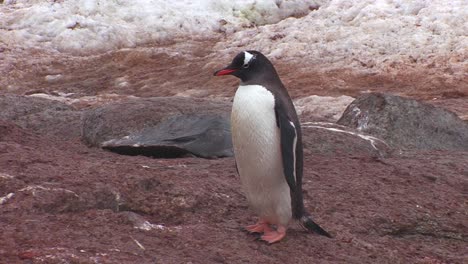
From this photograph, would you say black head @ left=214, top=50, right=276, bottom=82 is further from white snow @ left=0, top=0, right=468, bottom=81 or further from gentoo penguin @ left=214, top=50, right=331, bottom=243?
white snow @ left=0, top=0, right=468, bottom=81

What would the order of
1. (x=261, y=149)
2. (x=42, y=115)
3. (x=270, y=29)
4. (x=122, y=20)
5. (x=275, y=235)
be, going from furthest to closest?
(x=122, y=20), (x=270, y=29), (x=42, y=115), (x=261, y=149), (x=275, y=235)

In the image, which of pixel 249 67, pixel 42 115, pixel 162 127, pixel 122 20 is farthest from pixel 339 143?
pixel 122 20

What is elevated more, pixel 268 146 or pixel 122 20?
pixel 268 146

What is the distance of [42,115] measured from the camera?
9211 mm

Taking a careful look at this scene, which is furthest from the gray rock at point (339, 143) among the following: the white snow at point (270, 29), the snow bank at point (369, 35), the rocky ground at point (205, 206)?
the snow bank at point (369, 35)

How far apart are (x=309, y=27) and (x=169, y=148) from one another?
7726mm

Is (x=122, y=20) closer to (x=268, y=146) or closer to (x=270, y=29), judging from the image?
(x=270, y=29)

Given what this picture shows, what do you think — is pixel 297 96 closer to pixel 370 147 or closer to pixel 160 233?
pixel 370 147

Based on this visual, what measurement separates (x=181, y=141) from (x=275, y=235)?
97.6 inches

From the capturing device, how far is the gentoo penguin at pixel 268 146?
5199mm

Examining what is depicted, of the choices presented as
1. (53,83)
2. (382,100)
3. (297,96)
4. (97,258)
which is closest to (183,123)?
(382,100)

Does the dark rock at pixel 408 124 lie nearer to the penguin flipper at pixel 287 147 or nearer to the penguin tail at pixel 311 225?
the penguin tail at pixel 311 225

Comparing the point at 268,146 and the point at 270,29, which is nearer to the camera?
the point at 268,146

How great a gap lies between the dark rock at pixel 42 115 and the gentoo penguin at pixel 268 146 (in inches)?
144
